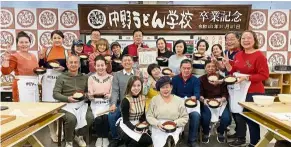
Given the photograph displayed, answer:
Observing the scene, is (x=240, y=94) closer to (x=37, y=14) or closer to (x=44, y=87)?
(x=44, y=87)

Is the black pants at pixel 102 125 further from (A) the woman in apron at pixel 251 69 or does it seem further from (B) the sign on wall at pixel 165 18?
(B) the sign on wall at pixel 165 18

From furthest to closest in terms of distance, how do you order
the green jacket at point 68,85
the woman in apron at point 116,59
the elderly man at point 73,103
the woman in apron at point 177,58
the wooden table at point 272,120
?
the woman in apron at point 116,59 < the woman in apron at point 177,58 < the green jacket at point 68,85 < the elderly man at point 73,103 < the wooden table at point 272,120

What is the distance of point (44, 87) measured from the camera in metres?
3.28

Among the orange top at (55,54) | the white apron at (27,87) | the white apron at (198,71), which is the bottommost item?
the white apron at (27,87)

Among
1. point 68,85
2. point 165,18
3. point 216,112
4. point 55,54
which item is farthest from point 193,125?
point 165,18

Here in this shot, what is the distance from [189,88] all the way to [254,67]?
2.43ft

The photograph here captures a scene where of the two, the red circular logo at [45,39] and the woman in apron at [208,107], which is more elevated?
the red circular logo at [45,39]

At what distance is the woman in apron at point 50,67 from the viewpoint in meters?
3.19

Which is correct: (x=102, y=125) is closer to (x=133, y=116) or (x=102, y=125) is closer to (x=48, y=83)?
A: (x=133, y=116)

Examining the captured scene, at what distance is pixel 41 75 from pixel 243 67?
2.33 metres

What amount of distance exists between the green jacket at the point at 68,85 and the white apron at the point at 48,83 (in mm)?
222

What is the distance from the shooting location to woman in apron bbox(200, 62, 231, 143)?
3.05 m

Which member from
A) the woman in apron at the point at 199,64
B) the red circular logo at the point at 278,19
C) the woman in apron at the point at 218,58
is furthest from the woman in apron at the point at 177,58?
the red circular logo at the point at 278,19

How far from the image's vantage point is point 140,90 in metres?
2.70
